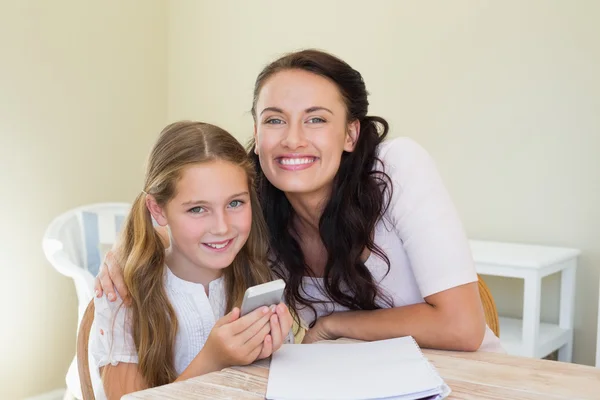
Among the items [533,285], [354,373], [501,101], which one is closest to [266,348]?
[354,373]

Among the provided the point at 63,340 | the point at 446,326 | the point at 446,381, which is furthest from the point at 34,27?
the point at 446,381

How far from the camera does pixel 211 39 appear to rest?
360 centimetres

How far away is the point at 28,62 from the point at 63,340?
3.68ft

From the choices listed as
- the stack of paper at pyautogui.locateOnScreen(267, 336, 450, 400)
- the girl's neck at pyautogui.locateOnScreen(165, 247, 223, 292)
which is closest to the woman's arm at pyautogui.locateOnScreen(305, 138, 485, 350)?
the stack of paper at pyautogui.locateOnScreen(267, 336, 450, 400)

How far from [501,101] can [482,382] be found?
6.11 feet

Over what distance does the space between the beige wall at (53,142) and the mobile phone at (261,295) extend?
196 centimetres

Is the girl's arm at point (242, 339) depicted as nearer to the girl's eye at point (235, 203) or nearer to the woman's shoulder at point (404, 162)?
the girl's eye at point (235, 203)

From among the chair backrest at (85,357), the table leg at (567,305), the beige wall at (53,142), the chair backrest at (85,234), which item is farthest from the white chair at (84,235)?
the table leg at (567,305)

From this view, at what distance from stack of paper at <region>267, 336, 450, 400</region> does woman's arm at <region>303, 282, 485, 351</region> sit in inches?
4.4

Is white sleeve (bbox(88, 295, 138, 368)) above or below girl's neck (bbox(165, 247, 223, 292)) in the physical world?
below

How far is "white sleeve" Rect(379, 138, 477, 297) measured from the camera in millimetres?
1426

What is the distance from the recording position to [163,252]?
1527 millimetres

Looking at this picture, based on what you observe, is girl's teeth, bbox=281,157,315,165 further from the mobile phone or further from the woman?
the mobile phone

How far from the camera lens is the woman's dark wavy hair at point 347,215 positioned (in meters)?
1.56
